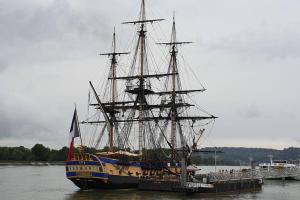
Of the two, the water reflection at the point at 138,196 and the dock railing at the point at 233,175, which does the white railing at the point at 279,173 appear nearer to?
the dock railing at the point at 233,175

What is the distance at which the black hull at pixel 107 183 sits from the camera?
68775 millimetres

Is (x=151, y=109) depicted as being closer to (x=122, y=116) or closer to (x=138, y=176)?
(x=122, y=116)

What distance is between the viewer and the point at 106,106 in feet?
283

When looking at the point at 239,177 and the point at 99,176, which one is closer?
the point at 99,176

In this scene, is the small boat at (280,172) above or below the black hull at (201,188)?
above

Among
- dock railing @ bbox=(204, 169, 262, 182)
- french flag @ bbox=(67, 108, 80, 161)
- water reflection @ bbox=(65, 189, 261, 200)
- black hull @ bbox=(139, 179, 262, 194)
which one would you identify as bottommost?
water reflection @ bbox=(65, 189, 261, 200)

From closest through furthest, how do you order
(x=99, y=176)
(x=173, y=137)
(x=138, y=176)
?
(x=99, y=176) → (x=138, y=176) → (x=173, y=137)

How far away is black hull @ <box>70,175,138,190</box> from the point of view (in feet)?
226

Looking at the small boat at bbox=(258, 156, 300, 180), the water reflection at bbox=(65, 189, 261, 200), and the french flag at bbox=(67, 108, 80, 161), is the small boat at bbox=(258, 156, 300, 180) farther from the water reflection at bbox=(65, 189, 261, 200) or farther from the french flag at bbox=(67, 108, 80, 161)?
the french flag at bbox=(67, 108, 80, 161)

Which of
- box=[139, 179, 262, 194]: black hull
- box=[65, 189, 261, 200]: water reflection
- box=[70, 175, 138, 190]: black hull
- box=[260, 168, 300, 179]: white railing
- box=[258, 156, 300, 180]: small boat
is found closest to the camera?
box=[65, 189, 261, 200]: water reflection

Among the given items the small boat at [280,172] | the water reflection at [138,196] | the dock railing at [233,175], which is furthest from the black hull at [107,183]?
the small boat at [280,172]

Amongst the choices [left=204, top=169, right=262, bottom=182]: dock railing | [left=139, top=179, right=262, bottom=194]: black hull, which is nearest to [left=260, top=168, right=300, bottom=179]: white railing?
[left=204, top=169, right=262, bottom=182]: dock railing

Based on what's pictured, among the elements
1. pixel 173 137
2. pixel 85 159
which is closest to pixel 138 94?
pixel 173 137

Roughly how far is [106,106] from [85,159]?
62.1 ft
